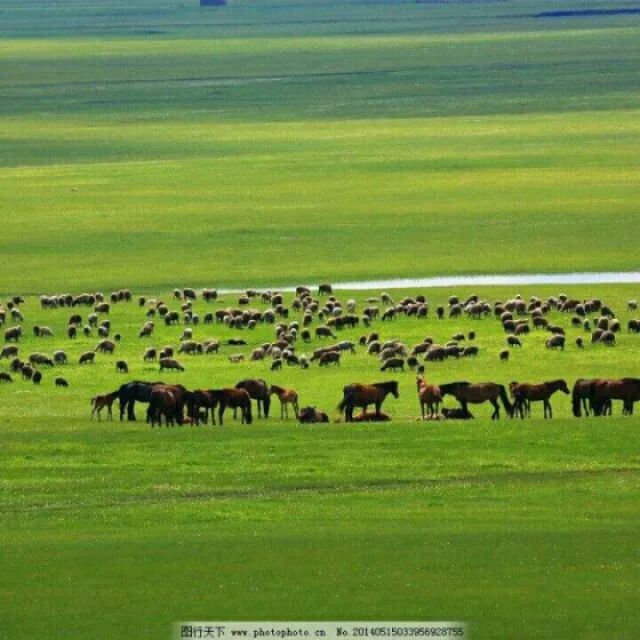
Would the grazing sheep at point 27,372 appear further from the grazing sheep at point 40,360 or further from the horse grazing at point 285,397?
the horse grazing at point 285,397

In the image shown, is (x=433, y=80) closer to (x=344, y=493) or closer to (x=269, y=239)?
(x=269, y=239)

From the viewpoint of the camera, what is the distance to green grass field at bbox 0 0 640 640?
17938mm

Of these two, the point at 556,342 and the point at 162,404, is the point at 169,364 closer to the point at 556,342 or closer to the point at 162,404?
the point at 162,404

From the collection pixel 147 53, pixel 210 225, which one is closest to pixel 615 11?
pixel 147 53

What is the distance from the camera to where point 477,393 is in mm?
27531

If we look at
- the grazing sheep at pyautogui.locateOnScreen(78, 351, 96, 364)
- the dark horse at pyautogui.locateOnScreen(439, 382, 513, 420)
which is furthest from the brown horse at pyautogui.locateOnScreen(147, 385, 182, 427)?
the grazing sheep at pyautogui.locateOnScreen(78, 351, 96, 364)

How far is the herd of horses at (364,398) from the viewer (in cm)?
2720

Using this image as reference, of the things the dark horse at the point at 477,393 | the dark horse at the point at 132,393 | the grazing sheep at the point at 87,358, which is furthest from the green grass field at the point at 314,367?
the dark horse at the point at 477,393

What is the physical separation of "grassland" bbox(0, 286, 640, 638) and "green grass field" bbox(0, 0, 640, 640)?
0.05 meters

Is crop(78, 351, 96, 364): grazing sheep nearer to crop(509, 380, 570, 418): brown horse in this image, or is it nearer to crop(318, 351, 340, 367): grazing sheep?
crop(318, 351, 340, 367): grazing sheep

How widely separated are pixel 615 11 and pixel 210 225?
14035 centimetres

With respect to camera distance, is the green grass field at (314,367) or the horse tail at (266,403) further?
the horse tail at (266,403)

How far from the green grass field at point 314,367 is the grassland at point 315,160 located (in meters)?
0.21

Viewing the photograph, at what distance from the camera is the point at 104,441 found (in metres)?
25.8
